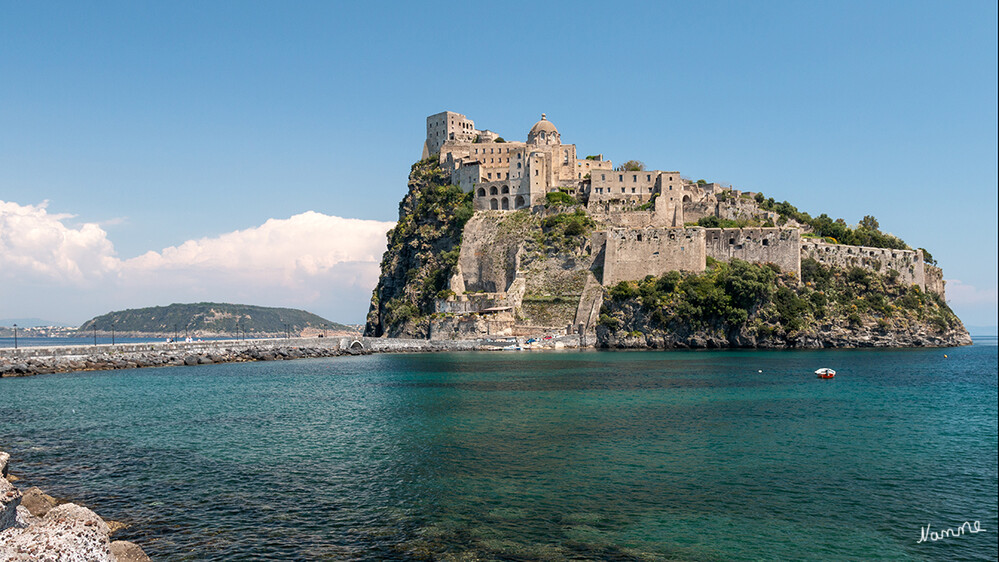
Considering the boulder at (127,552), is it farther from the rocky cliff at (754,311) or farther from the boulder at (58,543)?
the rocky cliff at (754,311)

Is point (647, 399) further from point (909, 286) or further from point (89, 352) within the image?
point (909, 286)

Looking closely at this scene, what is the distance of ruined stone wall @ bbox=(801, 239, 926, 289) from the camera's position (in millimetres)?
68688

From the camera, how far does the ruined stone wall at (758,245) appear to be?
6562cm

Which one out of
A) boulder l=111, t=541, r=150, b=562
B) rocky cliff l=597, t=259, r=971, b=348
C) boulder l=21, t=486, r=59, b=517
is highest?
rocky cliff l=597, t=259, r=971, b=348

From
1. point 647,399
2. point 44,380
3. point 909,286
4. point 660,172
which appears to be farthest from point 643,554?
point 909,286

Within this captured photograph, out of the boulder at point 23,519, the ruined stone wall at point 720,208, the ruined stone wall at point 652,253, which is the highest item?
the ruined stone wall at point 720,208

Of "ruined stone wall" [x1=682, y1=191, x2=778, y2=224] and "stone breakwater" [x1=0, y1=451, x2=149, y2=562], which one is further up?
"ruined stone wall" [x1=682, y1=191, x2=778, y2=224]

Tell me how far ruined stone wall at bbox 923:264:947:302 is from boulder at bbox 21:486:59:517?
→ 82.7 metres

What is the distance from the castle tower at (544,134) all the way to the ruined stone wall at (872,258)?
3011cm

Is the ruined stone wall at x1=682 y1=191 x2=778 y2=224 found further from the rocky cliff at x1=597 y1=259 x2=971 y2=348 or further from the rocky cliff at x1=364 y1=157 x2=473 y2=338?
the rocky cliff at x1=364 y1=157 x2=473 y2=338

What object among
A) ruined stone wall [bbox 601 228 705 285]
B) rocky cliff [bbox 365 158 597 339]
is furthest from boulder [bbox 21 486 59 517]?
ruined stone wall [bbox 601 228 705 285]

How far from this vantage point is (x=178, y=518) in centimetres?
1291

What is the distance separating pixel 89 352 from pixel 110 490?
132 feet

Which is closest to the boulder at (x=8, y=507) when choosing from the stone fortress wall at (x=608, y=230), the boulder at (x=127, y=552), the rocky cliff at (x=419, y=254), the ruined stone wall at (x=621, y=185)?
the boulder at (x=127, y=552)
